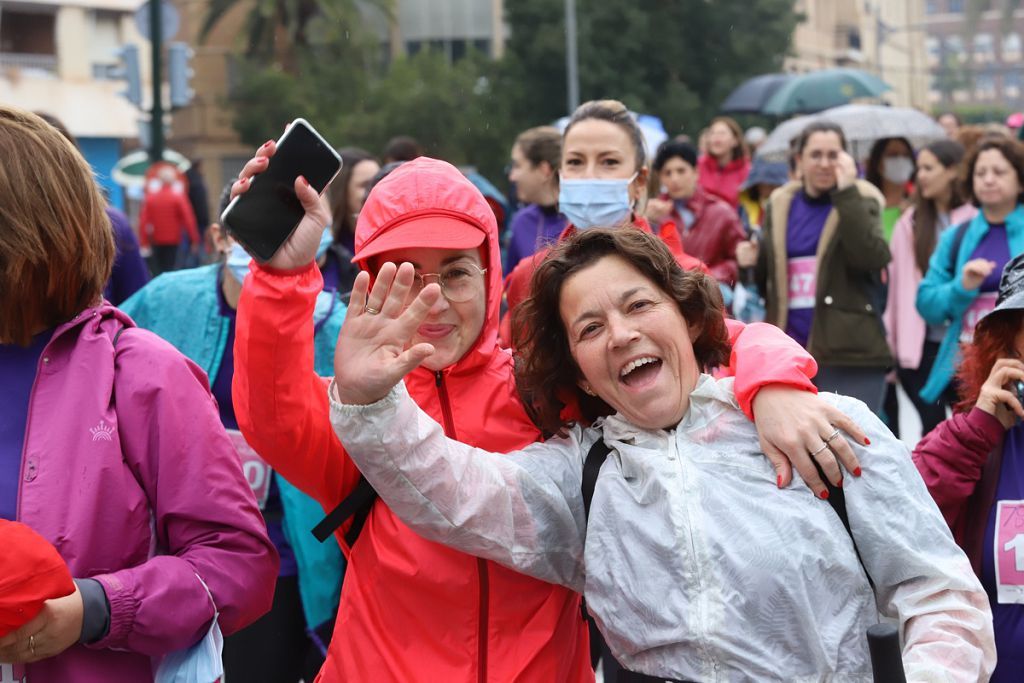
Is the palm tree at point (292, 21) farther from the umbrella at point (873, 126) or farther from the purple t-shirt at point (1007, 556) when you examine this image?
the purple t-shirt at point (1007, 556)

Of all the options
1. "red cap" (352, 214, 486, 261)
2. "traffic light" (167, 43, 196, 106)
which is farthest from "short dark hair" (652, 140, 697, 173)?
"traffic light" (167, 43, 196, 106)

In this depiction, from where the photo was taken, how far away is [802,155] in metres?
8.01

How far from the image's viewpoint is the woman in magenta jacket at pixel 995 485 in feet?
11.6

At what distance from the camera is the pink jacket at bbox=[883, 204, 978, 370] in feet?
27.9

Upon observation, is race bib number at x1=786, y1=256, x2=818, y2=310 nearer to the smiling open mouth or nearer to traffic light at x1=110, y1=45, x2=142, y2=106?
the smiling open mouth

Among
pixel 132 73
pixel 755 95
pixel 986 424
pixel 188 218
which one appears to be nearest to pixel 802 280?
pixel 986 424

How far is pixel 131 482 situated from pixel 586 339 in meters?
0.95

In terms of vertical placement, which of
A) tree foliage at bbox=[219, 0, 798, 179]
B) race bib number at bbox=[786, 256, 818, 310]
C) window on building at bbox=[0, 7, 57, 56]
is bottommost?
race bib number at bbox=[786, 256, 818, 310]

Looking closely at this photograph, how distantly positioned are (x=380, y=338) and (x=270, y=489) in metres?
2.21

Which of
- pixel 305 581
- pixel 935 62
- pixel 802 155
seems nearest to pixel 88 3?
pixel 802 155

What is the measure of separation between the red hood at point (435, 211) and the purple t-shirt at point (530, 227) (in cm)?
452

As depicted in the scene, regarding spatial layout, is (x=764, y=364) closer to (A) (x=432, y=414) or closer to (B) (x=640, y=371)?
(B) (x=640, y=371)

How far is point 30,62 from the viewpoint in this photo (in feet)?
139

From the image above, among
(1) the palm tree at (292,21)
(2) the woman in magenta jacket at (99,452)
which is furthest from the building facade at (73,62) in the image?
(2) the woman in magenta jacket at (99,452)
